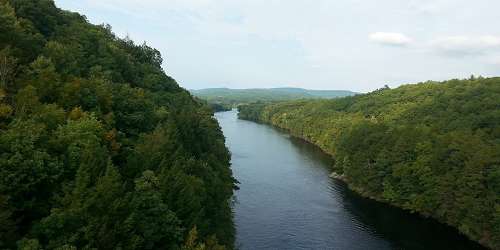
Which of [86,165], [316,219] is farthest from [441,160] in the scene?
[86,165]

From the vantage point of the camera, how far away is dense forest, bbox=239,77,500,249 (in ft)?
191

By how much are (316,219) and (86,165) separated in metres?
41.8

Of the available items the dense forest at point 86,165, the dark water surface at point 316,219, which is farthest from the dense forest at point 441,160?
the dense forest at point 86,165

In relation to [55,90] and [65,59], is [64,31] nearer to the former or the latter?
[65,59]

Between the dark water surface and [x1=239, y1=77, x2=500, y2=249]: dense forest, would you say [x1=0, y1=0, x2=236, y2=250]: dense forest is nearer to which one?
the dark water surface

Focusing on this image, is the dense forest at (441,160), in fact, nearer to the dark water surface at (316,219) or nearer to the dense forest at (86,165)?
the dark water surface at (316,219)

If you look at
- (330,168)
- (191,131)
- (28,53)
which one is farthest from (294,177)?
(28,53)

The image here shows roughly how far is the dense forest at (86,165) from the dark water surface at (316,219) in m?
10.7

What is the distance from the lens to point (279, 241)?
54125 millimetres

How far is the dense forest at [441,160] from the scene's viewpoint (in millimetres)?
58219

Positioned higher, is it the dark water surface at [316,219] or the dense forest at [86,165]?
the dense forest at [86,165]

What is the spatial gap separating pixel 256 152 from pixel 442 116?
45.2m

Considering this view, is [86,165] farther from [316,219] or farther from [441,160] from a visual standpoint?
[441,160]

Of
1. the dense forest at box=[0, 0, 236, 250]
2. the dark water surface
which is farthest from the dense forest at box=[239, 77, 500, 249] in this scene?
the dense forest at box=[0, 0, 236, 250]
